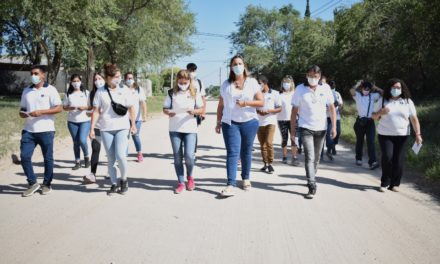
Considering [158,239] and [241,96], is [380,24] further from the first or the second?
[158,239]

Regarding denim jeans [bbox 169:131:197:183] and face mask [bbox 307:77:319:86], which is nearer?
face mask [bbox 307:77:319:86]

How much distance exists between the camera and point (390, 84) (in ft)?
21.6

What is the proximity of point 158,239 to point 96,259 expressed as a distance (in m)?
0.72

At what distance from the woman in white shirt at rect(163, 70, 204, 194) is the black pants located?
9.99ft

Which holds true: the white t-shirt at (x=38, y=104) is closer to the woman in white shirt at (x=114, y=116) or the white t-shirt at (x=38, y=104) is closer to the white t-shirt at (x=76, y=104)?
the woman in white shirt at (x=114, y=116)

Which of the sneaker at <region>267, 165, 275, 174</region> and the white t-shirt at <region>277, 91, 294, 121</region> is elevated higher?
the white t-shirt at <region>277, 91, 294, 121</region>

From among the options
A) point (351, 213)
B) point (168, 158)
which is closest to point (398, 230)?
point (351, 213)

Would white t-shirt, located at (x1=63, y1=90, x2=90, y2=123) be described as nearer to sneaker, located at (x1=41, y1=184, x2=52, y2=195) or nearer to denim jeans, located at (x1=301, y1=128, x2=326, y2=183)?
sneaker, located at (x1=41, y1=184, x2=52, y2=195)

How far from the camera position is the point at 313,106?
6145 mm

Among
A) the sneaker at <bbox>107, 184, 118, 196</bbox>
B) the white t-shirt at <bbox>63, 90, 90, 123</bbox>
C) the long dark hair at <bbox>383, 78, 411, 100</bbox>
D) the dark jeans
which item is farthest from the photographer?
the dark jeans

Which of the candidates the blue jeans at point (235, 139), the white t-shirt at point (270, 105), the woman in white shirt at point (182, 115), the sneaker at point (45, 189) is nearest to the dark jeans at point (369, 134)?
the white t-shirt at point (270, 105)

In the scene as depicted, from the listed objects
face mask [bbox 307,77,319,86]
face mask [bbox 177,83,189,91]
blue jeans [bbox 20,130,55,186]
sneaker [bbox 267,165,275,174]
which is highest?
face mask [bbox 307,77,319,86]

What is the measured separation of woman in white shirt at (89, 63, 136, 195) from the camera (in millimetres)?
5992

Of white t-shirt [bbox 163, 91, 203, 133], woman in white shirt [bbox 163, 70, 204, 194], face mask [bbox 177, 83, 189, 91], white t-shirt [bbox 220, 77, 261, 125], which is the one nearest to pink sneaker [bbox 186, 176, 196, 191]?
woman in white shirt [bbox 163, 70, 204, 194]
